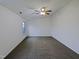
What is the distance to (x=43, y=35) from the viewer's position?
1021cm

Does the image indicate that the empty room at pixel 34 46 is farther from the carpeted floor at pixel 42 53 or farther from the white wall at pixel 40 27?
the white wall at pixel 40 27

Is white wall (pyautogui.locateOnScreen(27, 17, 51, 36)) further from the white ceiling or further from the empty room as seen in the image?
the white ceiling

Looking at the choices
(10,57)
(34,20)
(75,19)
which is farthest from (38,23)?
(10,57)

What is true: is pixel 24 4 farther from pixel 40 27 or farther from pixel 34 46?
pixel 40 27

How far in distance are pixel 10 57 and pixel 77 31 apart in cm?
286

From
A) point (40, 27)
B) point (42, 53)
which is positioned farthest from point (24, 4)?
point (40, 27)

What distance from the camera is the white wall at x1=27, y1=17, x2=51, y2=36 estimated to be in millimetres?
10103

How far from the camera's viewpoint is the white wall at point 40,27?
10.1m

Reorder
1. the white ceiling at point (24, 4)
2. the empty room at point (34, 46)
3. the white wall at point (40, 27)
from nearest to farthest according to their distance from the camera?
the white ceiling at point (24, 4), the empty room at point (34, 46), the white wall at point (40, 27)

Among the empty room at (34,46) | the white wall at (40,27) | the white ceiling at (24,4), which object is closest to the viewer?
the white ceiling at (24,4)

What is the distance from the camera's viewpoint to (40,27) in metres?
10.2

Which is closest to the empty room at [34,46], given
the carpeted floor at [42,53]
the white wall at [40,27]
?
the carpeted floor at [42,53]

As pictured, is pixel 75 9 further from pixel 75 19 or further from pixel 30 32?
pixel 30 32

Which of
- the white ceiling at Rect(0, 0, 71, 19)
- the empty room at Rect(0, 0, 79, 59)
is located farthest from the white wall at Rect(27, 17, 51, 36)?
the white ceiling at Rect(0, 0, 71, 19)
